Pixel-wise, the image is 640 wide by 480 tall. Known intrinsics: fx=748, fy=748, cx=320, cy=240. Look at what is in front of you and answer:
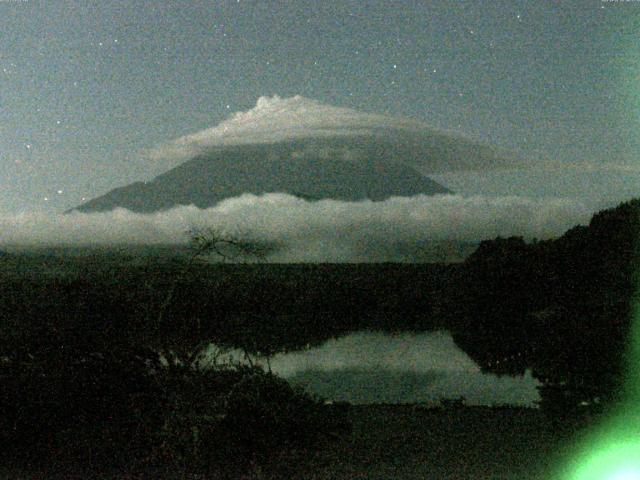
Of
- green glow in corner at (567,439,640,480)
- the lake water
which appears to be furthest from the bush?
the lake water

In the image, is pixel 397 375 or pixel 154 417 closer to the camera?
pixel 154 417

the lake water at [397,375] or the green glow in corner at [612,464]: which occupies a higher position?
the green glow in corner at [612,464]

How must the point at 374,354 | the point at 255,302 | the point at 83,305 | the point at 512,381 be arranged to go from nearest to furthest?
Answer: the point at 83,305
the point at 512,381
the point at 374,354
the point at 255,302

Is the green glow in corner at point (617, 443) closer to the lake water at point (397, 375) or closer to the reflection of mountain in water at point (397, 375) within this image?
the lake water at point (397, 375)

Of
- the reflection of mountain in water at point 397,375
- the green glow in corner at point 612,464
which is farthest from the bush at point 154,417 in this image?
the green glow in corner at point 612,464

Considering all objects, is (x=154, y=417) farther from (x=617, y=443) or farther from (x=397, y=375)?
(x=397, y=375)

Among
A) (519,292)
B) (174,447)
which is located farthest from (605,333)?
(519,292)

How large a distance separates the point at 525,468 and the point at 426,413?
9.45ft

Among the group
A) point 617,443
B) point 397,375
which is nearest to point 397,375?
point 397,375

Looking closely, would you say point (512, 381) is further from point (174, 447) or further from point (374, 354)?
point (174, 447)

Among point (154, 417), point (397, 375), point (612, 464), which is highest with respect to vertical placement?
point (154, 417)

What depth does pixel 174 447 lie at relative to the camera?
27.2 ft

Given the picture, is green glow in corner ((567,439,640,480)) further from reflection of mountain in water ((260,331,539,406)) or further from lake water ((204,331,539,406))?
reflection of mountain in water ((260,331,539,406))

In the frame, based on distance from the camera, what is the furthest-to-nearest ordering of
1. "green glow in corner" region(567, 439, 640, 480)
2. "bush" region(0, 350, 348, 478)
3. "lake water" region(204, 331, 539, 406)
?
"lake water" region(204, 331, 539, 406) < "bush" region(0, 350, 348, 478) < "green glow in corner" region(567, 439, 640, 480)
